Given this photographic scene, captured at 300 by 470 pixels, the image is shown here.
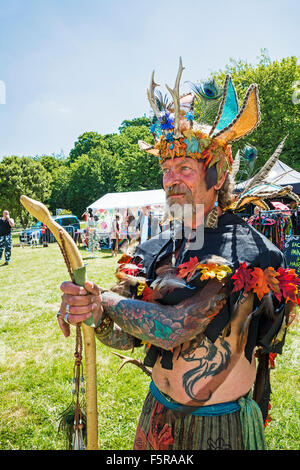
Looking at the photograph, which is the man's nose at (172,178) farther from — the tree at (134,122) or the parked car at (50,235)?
the tree at (134,122)

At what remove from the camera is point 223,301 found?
1260 millimetres

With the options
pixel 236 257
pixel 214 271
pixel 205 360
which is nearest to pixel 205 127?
pixel 236 257

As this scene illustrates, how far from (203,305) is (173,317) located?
131mm

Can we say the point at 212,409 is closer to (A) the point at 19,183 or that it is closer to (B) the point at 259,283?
(B) the point at 259,283

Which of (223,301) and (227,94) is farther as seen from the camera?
(227,94)

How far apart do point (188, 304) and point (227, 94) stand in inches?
49.3

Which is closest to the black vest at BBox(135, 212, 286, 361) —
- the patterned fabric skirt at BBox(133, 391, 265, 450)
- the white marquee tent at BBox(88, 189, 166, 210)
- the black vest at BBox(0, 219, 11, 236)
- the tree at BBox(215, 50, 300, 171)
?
the patterned fabric skirt at BBox(133, 391, 265, 450)

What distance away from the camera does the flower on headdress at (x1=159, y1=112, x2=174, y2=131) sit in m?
1.61

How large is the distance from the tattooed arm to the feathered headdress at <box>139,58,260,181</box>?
71 cm
